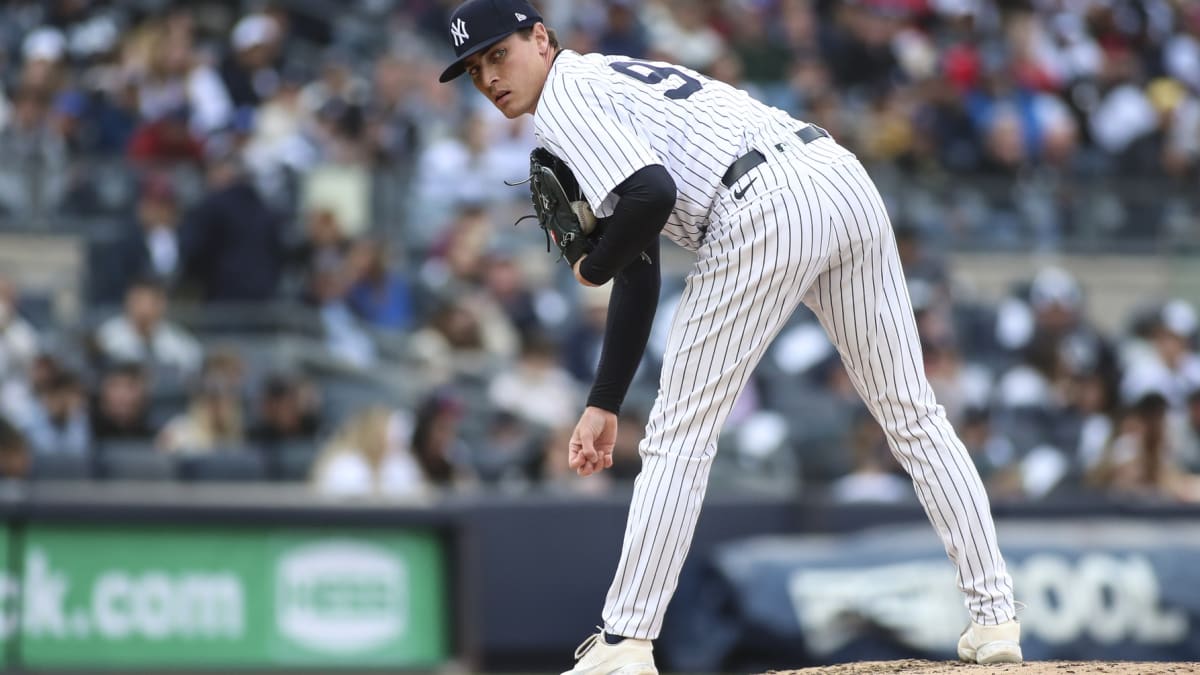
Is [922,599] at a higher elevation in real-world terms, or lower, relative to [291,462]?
lower

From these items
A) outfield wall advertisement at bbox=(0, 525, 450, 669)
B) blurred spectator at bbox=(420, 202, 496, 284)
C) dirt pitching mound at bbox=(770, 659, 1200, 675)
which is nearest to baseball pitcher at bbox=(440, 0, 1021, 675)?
dirt pitching mound at bbox=(770, 659, 1200, 675)

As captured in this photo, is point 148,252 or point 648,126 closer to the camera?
point 648,126

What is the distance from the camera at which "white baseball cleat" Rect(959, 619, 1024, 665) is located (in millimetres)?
4715

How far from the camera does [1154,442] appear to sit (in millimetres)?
10586

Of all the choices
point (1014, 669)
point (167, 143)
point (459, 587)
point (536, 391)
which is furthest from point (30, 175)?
point (1014, 669)

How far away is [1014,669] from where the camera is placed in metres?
4.54

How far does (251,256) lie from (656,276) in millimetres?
6331

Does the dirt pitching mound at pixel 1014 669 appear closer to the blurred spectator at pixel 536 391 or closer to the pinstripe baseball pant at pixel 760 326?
the pinstripe baseball pant at pixel 760 326

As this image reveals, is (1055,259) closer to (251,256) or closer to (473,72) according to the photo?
(251,256)

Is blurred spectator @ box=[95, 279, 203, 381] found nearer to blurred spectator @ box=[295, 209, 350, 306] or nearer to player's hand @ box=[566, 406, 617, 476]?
blurred spectator @ box=[295, 209, 350, 306]

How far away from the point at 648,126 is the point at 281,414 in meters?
5.67

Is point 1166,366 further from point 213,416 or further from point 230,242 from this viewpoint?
point 213,416

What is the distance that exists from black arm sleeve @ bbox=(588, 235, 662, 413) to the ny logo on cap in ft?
2.44

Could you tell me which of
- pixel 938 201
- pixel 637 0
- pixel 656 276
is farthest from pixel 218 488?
pixel 637 0
